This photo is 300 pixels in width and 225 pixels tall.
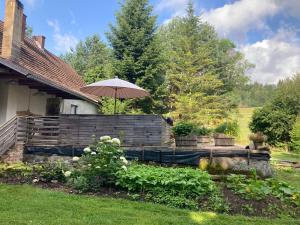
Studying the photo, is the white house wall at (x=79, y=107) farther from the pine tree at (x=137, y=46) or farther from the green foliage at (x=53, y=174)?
the green foliage at (x=53, y=174)

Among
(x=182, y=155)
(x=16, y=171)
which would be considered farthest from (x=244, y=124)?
(x=16, y=171)

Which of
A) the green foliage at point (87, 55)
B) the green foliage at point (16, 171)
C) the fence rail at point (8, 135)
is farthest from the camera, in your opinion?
the green foliage at point (87, 55)

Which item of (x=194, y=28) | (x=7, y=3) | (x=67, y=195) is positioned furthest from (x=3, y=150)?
(x=194, y=28)

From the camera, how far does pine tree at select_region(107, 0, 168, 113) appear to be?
2108 centimetres

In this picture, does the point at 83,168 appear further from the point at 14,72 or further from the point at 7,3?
the point at 7,3

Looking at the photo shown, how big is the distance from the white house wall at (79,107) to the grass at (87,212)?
34.9ft

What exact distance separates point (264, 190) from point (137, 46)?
16.0 meters

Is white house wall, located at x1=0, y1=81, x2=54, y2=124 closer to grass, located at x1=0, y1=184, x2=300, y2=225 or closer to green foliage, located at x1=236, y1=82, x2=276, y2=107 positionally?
grass, located at x1=0, y1=184, x2=300, y2=225

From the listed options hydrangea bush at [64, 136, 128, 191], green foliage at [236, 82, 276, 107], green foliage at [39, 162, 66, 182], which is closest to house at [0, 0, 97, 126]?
green foliage at [39, 162, 66, 182]

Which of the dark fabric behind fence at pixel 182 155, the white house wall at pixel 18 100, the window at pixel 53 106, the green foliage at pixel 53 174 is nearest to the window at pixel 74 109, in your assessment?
the window at pixel 53 106

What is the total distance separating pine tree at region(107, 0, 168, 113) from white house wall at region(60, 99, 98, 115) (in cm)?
270

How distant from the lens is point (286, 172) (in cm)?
1263

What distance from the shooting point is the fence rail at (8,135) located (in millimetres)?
9336

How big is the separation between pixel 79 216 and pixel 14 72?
6065mm
